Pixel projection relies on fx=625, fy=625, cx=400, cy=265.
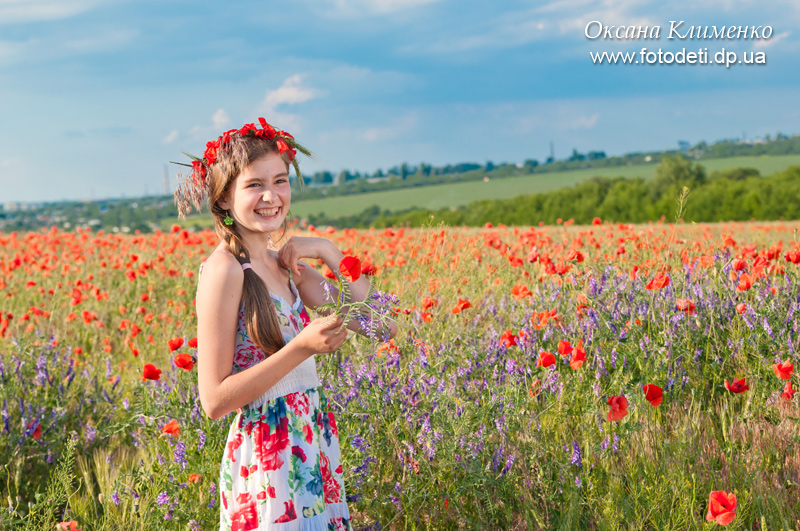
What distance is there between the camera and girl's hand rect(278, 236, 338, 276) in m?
1.91

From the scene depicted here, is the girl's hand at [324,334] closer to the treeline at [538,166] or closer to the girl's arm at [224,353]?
the girl's arm at [224,353]

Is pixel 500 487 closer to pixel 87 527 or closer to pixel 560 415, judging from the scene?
pixel 560 415

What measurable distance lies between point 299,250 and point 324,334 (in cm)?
57

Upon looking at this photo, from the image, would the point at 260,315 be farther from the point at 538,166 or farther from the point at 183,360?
the point at 538,166

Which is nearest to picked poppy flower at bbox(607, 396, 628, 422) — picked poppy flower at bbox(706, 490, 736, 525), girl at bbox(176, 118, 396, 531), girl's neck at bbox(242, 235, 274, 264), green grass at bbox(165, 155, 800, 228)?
picked poppy flower at bbox(706, 490, 736, 525)

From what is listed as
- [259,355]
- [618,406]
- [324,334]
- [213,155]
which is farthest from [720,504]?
[213,155]

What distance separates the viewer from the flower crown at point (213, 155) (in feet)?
6.01

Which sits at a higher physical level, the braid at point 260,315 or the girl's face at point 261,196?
the girl's face at point 261,196

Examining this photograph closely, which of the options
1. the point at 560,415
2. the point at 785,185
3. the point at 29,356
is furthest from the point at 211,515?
the point at 785,185

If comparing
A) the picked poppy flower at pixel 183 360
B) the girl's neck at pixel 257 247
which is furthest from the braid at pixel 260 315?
the picked poppy flower at pixel 183 360

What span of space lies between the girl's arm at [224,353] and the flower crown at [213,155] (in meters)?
0.32

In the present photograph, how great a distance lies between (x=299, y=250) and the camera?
192 cm

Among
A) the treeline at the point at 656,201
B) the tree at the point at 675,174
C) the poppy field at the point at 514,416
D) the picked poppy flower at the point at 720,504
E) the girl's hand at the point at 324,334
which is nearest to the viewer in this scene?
the girl's hand at the point at 324,334

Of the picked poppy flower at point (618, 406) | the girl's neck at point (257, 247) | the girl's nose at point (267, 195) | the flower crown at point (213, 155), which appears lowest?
the picked poppy flower at point (618, 406)
